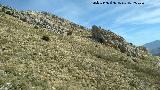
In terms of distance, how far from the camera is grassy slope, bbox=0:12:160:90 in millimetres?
29109

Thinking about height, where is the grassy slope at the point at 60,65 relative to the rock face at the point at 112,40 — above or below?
below

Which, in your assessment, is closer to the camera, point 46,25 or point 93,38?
point 46,25

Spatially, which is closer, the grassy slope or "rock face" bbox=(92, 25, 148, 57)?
the grassy slope

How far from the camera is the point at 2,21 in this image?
1849 inches

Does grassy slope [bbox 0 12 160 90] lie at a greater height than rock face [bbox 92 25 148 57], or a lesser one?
lesser

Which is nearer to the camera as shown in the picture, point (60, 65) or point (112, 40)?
point (60, 65)

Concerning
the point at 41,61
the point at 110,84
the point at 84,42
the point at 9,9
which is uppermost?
the point at 9,9

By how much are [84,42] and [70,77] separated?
69.8 ft

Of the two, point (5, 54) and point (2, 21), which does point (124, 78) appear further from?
point (2, 21)

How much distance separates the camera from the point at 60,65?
3612 cm

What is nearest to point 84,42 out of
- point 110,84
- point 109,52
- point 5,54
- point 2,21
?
point 109,52

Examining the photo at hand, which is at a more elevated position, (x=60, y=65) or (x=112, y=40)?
(x=112, y=40)

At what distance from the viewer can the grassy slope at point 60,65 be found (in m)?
29.1

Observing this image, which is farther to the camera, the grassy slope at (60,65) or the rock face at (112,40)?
the rock face at (112,40)
